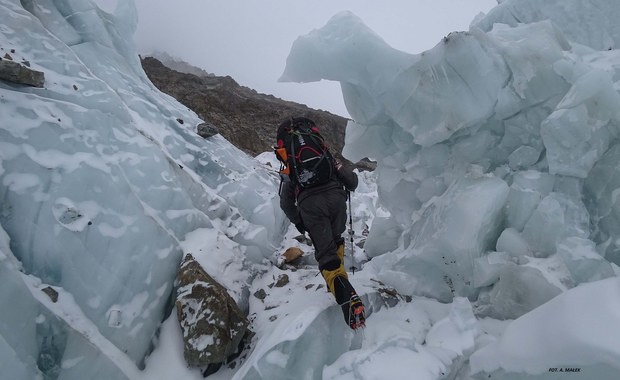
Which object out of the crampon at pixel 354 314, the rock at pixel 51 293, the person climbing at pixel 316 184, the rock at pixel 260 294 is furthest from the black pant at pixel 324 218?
the rock at pixel 51 293

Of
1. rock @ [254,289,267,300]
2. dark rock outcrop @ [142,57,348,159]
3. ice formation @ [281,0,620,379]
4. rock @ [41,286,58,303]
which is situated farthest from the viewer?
dark rock outcrop @ [142,57,348,159]

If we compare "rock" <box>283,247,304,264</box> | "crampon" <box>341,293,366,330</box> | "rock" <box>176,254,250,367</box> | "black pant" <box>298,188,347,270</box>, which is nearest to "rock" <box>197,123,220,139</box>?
"rock" <box>283,247,304,264</box>

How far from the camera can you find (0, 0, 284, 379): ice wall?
2.93 m

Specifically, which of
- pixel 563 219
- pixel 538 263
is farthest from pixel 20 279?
pixel 563 219

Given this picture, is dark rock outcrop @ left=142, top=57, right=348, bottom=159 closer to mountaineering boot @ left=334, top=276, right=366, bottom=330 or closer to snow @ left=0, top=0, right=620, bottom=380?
snow @ left=0, top=0, right=620, bottom=380

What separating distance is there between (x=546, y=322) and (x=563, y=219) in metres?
1.66

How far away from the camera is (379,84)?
432cm

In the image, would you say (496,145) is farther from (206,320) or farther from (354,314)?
(206,320)

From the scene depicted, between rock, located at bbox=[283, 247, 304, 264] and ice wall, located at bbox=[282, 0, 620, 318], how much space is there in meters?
1.26

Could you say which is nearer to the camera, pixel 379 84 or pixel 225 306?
pixel 225 306

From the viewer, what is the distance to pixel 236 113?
17.2 m

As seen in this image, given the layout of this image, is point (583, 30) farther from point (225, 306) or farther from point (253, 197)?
point (225, 306)

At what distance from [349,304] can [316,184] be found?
4.30 feet

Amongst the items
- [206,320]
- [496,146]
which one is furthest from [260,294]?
[496,146]
